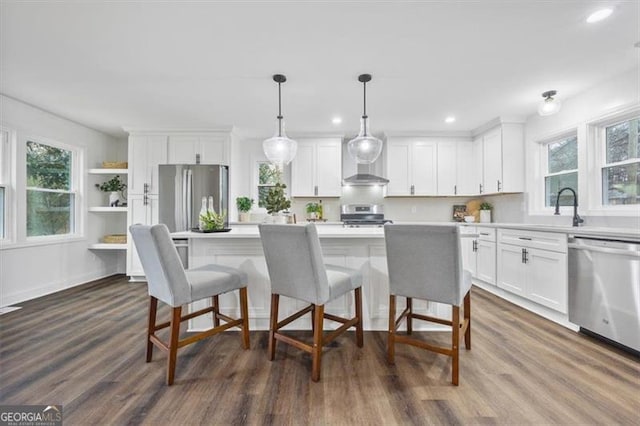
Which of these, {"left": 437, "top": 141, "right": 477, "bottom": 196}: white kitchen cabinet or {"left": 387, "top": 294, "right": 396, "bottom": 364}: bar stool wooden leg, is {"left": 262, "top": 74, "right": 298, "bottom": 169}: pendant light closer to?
{"left": 387, "top": 294, "right": 396, "bottom": 364}: bar stool wooden leg

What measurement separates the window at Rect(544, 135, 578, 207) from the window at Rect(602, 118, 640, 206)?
0.32 meters

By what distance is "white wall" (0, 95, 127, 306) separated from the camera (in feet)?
10.7

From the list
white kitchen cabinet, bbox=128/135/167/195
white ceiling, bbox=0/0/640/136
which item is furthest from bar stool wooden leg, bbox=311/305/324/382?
A: white kitchen cabinet, bbox=128/135/167/195

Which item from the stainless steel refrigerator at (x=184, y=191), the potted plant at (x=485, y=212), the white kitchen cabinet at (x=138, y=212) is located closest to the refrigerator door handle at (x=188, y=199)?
the stainless steel refrigerator at (x=184, y=191)

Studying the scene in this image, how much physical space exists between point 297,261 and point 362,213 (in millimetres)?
3278

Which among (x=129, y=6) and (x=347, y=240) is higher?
(x=129, y=6)

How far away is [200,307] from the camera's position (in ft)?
8.28

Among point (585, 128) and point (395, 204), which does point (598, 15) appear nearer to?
point (585, 128)

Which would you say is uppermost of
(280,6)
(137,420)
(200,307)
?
(280,6)

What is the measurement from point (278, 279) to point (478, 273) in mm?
3228

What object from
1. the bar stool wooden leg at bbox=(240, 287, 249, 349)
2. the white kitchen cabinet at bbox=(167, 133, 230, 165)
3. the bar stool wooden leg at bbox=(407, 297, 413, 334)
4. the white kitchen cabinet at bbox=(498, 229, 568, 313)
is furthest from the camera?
the white kitchen cabinet at bbox=(167, 133, 230, 165)

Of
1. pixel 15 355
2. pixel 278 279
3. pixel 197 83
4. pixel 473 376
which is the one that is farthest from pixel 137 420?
pixel 197 83

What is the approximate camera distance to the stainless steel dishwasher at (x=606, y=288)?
207 centimetres

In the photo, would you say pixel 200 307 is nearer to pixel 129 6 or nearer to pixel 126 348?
pixel 126 348
